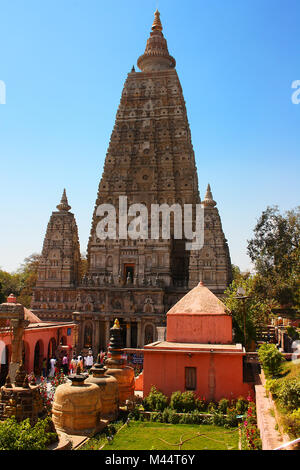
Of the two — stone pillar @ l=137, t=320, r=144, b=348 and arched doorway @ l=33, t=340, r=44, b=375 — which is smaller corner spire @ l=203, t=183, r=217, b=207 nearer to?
stone pillar @ l=137, t=320, r=144, b=348

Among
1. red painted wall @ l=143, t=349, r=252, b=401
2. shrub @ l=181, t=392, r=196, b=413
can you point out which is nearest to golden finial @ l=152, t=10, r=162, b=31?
red painted wall @ l=143, t=349, r=252, b=401

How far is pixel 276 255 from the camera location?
38656mm

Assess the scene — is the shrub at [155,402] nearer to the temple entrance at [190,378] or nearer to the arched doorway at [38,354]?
the temple entrance at [190,378]

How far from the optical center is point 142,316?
35.7 metres

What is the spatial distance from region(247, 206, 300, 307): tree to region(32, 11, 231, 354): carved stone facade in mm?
3169

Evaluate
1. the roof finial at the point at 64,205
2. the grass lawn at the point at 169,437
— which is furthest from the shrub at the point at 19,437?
the roof finial at the point at 64,205

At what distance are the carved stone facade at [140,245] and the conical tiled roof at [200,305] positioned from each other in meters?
14.8

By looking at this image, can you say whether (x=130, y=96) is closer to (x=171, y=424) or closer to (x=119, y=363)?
(x=119, y=363)

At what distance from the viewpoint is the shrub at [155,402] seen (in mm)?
16225

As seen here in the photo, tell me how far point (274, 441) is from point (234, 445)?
11.1 feet

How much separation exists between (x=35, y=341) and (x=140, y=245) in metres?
15.8

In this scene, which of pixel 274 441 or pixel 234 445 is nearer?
pixel 274 441

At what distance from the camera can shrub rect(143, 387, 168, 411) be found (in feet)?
53.2
